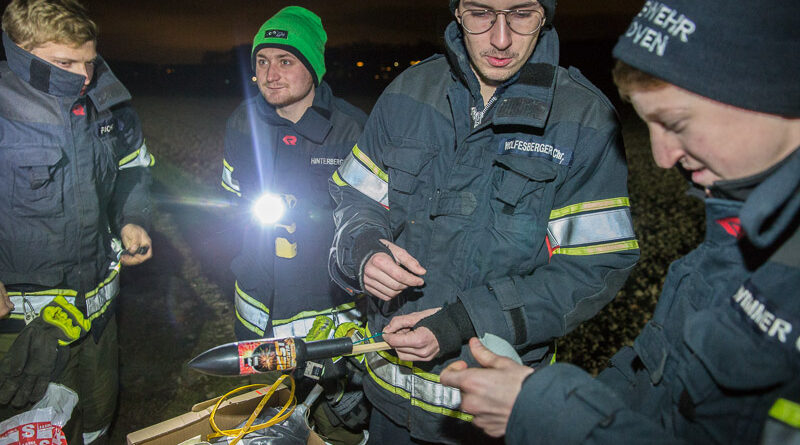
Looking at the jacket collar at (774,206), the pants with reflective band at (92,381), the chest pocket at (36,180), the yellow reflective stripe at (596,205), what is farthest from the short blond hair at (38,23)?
the jacket collar at (774,206)

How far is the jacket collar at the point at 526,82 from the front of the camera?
184cm

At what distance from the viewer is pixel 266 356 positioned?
1.83 m

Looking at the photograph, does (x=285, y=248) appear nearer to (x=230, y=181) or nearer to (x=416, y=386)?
(x=230, y=181)

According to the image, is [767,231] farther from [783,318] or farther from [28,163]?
[28,163]

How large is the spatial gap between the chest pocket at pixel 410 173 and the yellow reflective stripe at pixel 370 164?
121 millimetres

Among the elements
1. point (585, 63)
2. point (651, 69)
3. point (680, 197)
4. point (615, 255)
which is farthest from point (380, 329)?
point (585, 63)

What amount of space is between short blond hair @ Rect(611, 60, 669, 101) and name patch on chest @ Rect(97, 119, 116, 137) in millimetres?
2833

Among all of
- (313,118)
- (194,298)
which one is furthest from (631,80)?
(194,298)

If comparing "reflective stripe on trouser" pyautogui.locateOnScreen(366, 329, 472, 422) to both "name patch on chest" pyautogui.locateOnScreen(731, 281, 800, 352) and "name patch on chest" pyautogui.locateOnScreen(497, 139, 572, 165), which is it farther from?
"name patch on chest" pyautogui.locateOnScreen(731, 281, 800, 352)

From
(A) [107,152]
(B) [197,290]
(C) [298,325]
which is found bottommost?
(B) [197,290]

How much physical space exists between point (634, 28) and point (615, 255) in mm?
866

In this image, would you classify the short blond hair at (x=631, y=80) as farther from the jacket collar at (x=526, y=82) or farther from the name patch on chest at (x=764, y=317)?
the name patch on chest at (x=764, y=317)

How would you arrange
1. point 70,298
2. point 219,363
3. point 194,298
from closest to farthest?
point 219,363, point 70,298, point 194,298

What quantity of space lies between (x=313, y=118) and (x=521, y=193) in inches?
72.9
